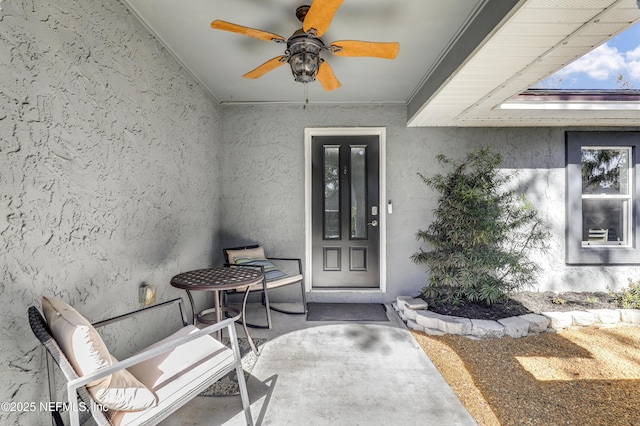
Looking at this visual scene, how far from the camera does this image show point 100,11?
6.07 feet

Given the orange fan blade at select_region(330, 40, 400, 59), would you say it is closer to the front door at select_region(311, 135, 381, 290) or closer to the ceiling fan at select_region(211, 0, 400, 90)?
the ceiling fan at select_region(211, 0, 400, 90)

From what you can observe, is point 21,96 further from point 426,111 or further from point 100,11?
point 426,111

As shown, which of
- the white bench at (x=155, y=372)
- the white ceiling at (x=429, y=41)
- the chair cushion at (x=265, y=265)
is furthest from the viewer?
the chair cushion at (x=265, y=265)

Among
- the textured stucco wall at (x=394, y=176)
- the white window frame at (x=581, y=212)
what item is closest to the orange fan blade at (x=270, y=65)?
the textured stucco wall at (x=394, y=176)

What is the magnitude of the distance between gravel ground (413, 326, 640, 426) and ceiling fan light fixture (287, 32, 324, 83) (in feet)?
8.07

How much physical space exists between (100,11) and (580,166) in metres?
5.32

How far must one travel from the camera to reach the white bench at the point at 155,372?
3.63ft

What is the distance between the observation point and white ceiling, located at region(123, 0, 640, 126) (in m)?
1.74

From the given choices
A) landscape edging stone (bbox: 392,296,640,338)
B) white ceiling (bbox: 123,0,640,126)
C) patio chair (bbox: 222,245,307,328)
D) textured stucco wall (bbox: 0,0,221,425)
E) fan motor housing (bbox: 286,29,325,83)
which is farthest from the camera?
patio chair (bbox: 222,245,307,328)

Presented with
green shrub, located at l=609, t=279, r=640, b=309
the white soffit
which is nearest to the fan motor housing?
the white soffit

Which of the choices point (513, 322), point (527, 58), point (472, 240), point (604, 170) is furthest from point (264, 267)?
point (604, 170)

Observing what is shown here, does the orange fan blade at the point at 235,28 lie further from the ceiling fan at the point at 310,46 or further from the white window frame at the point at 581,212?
the white window frame at the point at 581,212

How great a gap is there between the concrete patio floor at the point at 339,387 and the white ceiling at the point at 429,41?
2370 mm

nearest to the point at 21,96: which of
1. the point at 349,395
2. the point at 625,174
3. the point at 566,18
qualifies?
the point at 349,395
